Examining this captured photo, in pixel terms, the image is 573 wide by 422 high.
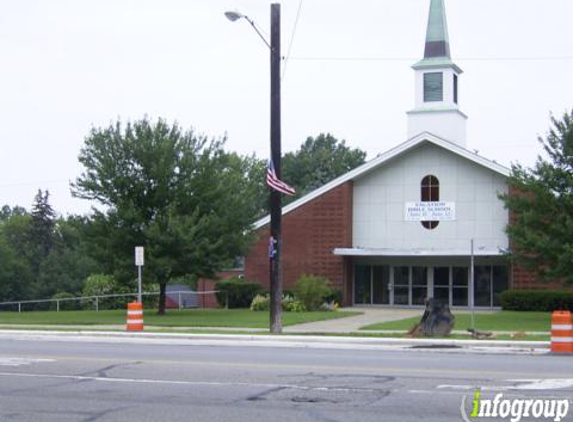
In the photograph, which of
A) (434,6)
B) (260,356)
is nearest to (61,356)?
(260,356)

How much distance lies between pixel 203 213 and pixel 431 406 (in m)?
22.6

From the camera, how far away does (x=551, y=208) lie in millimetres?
28438

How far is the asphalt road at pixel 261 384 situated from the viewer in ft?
35.7

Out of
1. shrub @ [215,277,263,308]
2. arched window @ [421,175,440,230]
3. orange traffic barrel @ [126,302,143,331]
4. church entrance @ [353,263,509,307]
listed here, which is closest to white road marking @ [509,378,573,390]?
orange traffic barrel @ [126,302,143,331]

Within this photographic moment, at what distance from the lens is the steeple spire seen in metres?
43.5

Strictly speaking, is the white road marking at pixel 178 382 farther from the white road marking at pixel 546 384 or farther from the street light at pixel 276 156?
the street light at pixel 276 156

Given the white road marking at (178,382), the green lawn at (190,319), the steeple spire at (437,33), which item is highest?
the steeple spire at (437,33)

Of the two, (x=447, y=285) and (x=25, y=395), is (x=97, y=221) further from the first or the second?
(x=25, y=395)

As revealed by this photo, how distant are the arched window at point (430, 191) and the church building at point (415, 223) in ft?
0.14

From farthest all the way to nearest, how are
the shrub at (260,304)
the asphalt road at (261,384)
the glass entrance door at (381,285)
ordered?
the glass entrance door at (381,285), the shrub at (260,304), the asphalt road at (261,384)

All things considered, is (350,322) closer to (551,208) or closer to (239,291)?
(551,208)

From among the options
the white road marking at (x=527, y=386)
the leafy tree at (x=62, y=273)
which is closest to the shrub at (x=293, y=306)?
the white road marking at (x=527, y=386)

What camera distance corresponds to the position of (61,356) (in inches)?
699

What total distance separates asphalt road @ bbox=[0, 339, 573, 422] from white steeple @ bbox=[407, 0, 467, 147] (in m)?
24.8
